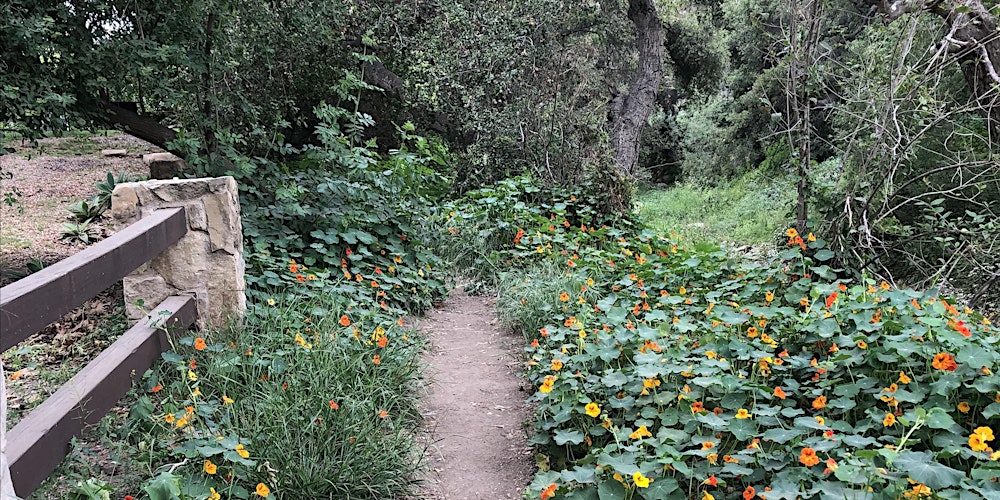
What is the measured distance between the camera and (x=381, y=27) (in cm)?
748

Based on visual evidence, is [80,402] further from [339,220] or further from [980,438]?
[980,438]

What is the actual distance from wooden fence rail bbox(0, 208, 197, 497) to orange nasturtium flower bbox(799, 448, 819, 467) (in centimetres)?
217

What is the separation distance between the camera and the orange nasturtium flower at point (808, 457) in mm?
2188

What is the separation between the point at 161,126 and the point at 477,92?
3.58m

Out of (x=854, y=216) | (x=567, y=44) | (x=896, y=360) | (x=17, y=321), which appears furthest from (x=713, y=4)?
(x=17, y=321)

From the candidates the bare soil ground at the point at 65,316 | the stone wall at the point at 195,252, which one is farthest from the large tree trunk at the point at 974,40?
the bare soil ground at the point at 65,316

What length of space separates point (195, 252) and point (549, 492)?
91.2 inches

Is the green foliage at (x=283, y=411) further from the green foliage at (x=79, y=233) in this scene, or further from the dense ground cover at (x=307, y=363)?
the green foliage at (x=79, y=233)

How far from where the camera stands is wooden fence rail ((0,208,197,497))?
1947mm

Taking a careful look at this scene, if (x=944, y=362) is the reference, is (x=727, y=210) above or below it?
below

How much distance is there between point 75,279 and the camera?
2.28 meters

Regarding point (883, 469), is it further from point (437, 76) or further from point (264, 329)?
point (437, 76)

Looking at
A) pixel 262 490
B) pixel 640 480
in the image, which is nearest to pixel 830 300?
pixel 640 480

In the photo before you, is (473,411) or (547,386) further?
(473,411)
